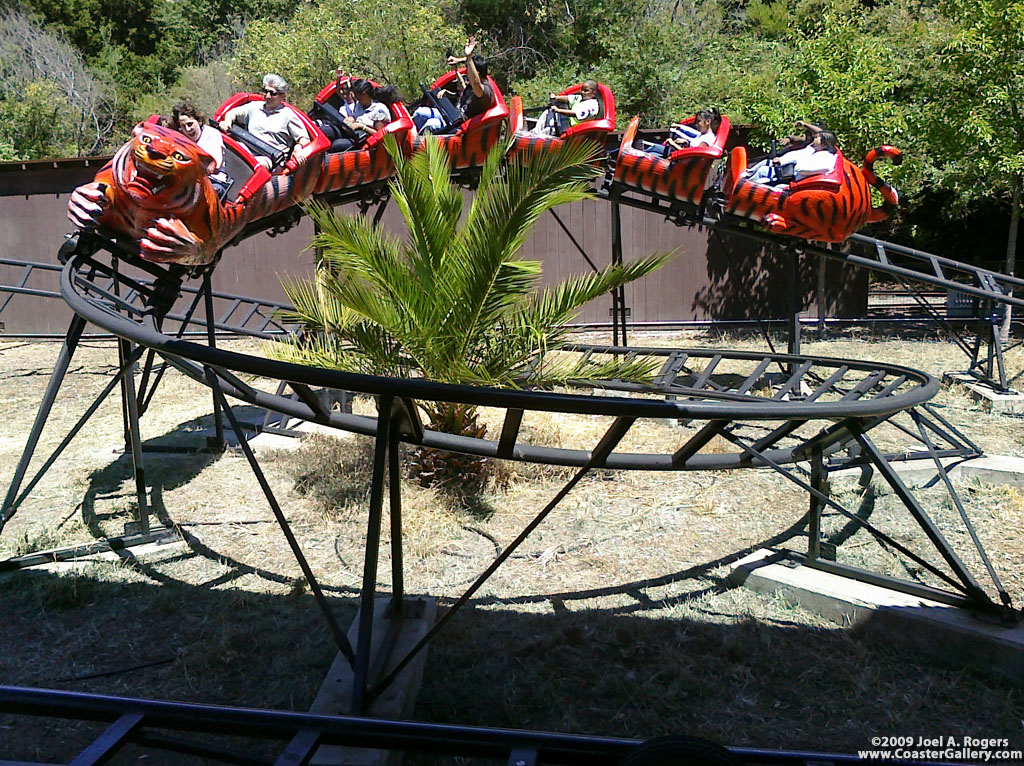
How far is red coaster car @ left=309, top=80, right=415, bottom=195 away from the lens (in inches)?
267

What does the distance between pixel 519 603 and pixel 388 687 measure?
1.34m

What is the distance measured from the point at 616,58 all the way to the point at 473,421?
1610 cm

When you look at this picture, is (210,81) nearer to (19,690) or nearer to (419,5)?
(419,5)

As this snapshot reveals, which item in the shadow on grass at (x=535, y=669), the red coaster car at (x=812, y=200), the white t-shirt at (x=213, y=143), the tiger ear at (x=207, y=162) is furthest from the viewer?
the red coaster car at (x=812, y=200)

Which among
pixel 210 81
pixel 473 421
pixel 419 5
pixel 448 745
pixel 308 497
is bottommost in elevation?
pixel 308 497

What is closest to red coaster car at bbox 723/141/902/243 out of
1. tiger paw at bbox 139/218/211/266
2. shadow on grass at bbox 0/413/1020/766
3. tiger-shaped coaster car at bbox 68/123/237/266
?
shadow on grass at bbox 0/413/1020/766

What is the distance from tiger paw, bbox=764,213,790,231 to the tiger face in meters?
5.01

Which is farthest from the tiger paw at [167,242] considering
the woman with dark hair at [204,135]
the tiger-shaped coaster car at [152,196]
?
the woman with dark hair at [204,135]

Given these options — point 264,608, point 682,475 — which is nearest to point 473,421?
point 682,475

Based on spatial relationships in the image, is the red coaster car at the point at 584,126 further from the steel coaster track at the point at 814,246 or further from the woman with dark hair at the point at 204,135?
the woman with dark hair at the point at 204,135

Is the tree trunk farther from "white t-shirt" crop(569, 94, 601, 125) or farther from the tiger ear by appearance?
the tiger ear

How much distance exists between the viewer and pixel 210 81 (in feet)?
76.2

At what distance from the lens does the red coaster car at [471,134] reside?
746 centimetres

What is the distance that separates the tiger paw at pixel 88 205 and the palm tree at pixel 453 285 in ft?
4.09
